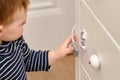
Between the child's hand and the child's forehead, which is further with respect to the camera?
the child's hand

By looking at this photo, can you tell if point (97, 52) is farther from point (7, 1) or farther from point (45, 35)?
point (45, 35)

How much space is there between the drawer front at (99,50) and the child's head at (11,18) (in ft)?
0.55

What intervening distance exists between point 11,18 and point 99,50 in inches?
9.4

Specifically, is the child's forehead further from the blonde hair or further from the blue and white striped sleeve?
the blue and white striped sleeve

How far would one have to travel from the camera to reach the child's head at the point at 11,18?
848 mm

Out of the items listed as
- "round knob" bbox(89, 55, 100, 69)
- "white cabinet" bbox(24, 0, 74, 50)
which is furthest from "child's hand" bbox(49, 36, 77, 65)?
"white cabinet" bbox(24, 0, 74, 50)

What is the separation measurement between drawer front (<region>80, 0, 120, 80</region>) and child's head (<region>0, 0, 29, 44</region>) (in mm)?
168

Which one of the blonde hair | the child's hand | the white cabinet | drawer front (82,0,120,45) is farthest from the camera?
the white cabinet

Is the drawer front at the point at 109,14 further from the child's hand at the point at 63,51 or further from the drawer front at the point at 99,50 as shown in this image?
the child's hand at the point at 63,51

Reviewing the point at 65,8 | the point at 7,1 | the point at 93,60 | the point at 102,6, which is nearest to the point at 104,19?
the point at 102,6

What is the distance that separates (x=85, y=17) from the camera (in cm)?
90

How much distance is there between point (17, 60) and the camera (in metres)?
0.95

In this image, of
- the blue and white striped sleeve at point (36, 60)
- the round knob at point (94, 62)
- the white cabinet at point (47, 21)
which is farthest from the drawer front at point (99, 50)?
the white cabinet at point (47, 21)

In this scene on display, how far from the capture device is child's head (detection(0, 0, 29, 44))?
0.85 meters
